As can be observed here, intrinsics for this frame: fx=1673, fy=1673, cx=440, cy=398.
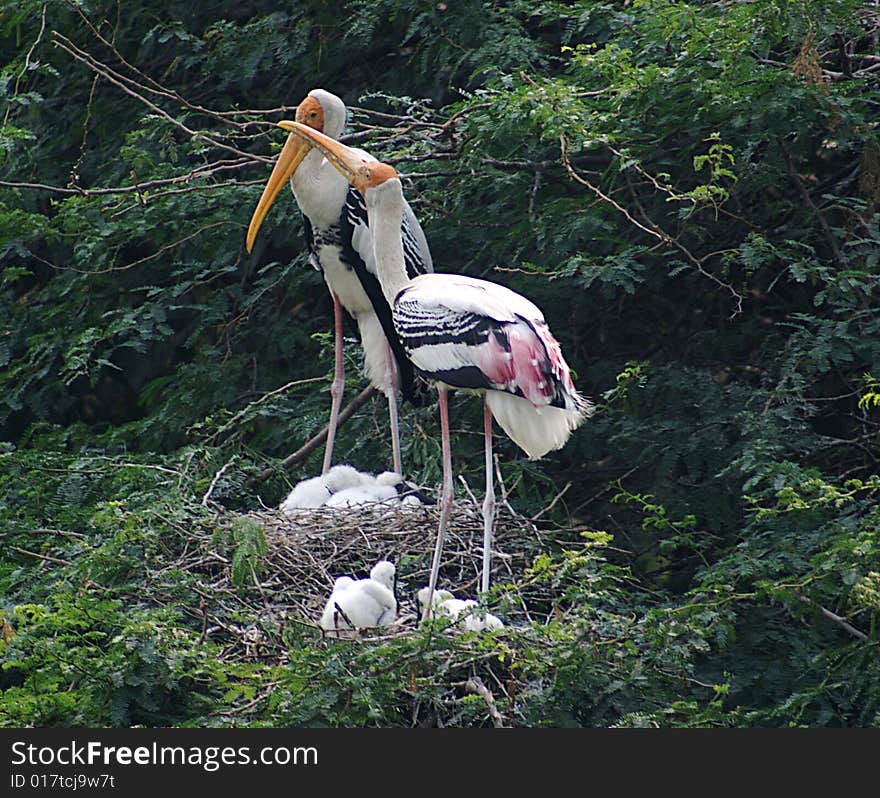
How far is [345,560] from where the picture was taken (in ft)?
22.4

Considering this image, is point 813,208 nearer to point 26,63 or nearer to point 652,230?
point 652,230

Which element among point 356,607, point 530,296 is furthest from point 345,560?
point 530,296

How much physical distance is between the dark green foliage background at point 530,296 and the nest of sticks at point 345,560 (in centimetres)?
16

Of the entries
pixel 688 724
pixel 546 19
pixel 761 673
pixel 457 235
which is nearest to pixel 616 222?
pixel 457 235

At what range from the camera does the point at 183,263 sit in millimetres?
8492

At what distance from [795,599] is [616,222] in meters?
2.43


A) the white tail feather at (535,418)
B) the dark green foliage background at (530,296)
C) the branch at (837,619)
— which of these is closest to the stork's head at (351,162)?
the dark green foliage background at (530,296)

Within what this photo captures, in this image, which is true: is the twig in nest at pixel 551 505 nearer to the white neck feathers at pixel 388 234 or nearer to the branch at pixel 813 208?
the white neck feathers at pixel 388 234

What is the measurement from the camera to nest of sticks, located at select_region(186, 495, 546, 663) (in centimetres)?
623

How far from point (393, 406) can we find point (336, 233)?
0.82 m

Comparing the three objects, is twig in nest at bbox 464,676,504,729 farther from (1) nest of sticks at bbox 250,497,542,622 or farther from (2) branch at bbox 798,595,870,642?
(2) branch at bbox 798,595,870,642

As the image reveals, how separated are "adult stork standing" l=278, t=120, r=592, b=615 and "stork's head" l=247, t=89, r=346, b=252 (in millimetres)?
1241

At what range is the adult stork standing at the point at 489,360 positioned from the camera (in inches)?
238

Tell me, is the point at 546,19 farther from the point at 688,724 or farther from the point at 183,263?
the point at 688,724
